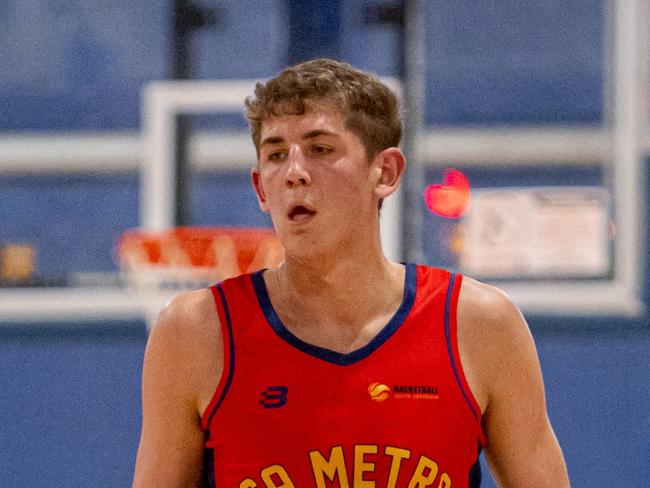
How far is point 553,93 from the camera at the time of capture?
17.6ft

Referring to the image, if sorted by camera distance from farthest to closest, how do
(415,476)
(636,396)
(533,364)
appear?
1. (636,396)
2. (533,364)
3. (415,476)

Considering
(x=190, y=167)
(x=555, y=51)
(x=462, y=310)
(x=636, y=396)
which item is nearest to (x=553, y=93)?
(x=555, y=51)

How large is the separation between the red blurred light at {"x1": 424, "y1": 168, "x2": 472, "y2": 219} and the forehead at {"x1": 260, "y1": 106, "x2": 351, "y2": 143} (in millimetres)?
3328

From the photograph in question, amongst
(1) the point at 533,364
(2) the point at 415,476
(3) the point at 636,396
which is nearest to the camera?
(2) the point at 415,476

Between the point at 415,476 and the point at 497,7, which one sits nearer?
the point at 415,476

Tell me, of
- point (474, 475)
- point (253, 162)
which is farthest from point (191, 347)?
point (253, 162)

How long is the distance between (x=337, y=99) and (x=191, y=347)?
1.94 feet

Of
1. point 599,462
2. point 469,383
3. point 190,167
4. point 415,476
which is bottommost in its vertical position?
point 599,462

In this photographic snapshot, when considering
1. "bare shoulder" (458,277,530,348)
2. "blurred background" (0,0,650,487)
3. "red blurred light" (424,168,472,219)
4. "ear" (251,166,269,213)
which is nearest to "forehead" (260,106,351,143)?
"ear" (251,166,269,213)

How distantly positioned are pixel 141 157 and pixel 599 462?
9.66 ft

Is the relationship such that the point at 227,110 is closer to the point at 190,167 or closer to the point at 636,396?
the point at 190,167

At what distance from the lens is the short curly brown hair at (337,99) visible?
2.01 meters

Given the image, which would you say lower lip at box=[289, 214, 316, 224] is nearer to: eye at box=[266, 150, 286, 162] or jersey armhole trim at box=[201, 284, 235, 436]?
eye at box=[266, 150, 286, 162]

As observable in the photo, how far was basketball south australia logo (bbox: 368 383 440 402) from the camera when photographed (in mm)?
2016
